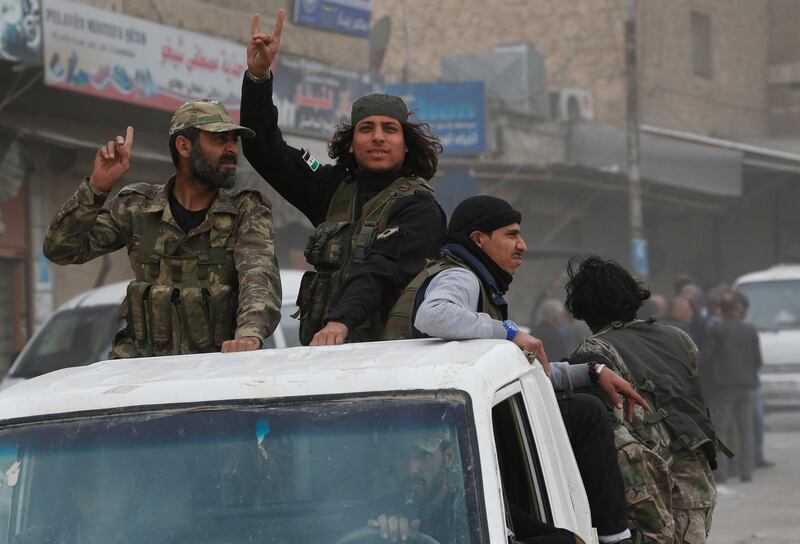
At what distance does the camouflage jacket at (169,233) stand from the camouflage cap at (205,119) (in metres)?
0.23

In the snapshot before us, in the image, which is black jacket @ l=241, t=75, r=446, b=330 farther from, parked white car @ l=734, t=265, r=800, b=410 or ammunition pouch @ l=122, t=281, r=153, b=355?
parked white car @ l=734, t=265, r=800, b=410

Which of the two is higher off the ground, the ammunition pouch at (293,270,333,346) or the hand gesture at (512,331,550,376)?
the ammunition pouch at (293,270,333,346)

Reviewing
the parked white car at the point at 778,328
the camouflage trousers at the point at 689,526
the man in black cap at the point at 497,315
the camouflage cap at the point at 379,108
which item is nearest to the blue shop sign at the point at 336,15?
the parked white car at the point at 778,328

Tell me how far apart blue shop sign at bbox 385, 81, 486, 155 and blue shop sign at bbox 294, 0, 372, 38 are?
2.36 meters

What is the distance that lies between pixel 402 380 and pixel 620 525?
118 cm

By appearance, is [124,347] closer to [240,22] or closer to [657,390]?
[657,390]

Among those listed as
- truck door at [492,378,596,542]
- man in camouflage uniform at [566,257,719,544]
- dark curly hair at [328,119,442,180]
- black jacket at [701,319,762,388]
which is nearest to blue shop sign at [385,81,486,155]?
black jacket at [701,319,762,388]

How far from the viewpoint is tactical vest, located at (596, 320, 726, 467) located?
16.0ft

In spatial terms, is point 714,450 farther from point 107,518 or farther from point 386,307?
point 107,518

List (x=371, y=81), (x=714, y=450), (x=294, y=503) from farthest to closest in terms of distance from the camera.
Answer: (x=371, y=81)
(x=714, y=450)
(x=294, y=503)

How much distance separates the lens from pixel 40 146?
1873cm

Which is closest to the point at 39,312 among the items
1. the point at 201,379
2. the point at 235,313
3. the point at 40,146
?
the point at 40,146

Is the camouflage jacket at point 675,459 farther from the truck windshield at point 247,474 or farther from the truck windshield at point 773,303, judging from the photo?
the truck windshield at point 773,303

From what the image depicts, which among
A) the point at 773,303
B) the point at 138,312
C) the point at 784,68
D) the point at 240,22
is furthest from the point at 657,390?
the point at 784,68
